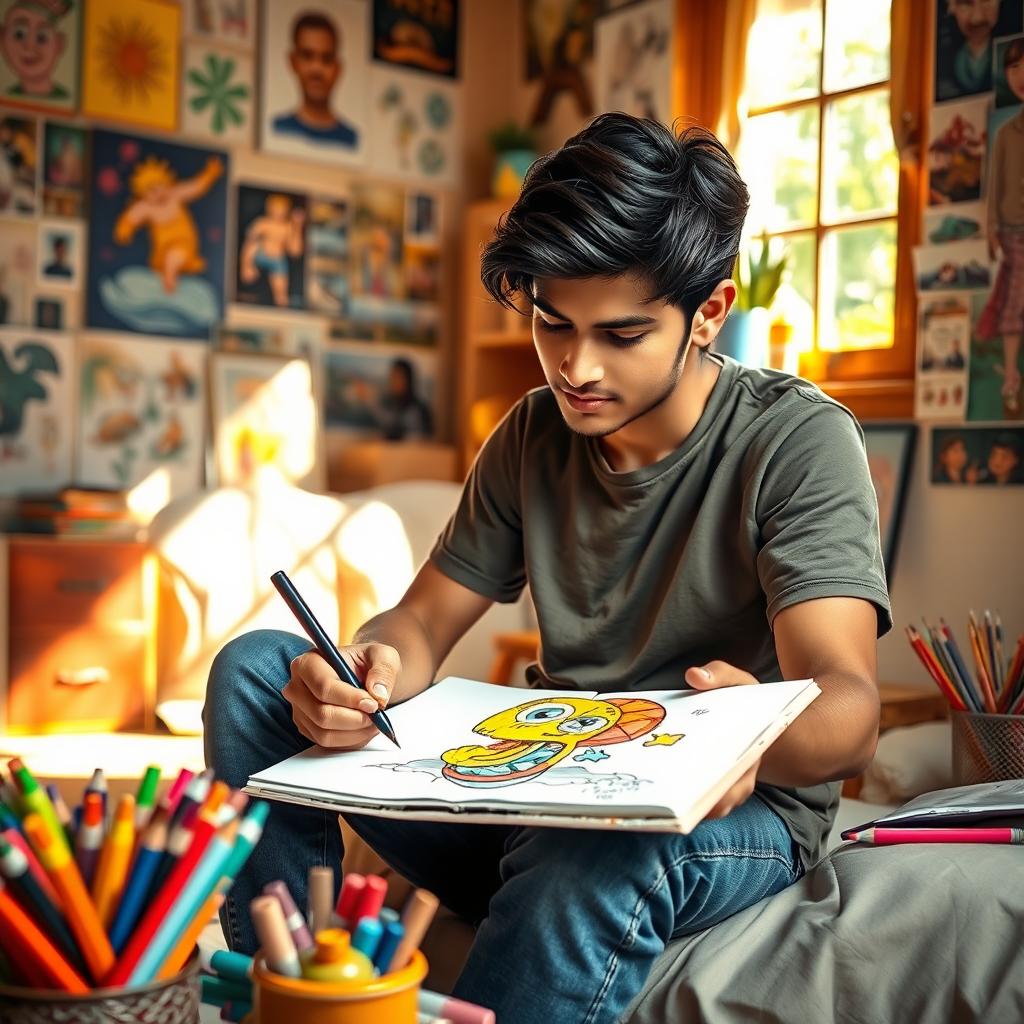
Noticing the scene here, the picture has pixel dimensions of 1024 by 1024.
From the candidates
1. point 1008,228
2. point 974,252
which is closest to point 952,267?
point 974,252

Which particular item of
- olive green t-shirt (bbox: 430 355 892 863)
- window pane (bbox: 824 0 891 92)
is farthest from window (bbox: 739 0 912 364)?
olive green t-shirt (bbox: 430 355 892 863)

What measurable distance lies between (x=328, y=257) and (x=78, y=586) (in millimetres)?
1346

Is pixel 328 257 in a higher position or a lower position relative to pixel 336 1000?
higher

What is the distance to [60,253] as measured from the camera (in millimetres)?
3439

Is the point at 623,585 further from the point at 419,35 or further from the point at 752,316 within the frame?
the point at 419,35

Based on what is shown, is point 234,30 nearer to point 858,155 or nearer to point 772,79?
point 772,79

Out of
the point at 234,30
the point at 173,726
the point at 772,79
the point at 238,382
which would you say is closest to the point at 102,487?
the point at 238,382

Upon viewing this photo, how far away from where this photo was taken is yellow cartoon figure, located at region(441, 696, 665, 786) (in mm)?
1014

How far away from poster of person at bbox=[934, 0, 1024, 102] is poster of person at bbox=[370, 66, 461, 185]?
1772mm

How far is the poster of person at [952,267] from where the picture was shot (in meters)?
2.70

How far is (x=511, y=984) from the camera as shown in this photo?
1002mm

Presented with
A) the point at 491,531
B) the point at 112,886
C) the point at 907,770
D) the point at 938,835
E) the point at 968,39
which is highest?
the point at 968,39

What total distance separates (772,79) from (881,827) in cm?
253

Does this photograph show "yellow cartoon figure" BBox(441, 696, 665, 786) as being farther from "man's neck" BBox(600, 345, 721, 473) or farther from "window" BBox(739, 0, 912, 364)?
"window" BBox(739, 0, 912, 364)
